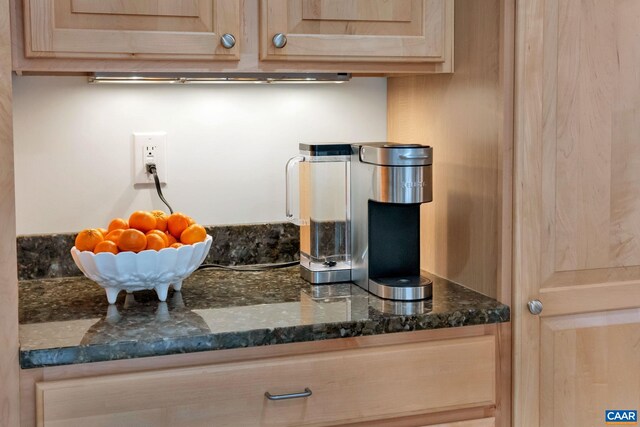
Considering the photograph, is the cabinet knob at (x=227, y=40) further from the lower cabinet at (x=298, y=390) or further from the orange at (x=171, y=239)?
the lower cabinet at (x=298, y=390)

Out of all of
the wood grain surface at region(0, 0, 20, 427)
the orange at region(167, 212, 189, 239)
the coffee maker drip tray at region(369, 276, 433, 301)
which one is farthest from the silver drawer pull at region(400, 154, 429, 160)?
the wood grain surface at region(0, 0, 20, 427)

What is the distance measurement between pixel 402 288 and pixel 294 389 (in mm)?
335

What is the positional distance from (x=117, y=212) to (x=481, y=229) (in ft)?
2.81

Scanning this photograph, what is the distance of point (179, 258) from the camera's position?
182 centimetres

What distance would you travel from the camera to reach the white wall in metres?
2.04

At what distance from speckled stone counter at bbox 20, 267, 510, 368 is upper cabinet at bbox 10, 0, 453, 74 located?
48cm

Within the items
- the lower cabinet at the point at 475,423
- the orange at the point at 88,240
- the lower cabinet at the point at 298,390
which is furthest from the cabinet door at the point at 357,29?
the lower cabinet at the point at 475,423

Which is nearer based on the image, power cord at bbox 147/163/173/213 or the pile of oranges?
the pile of oranges

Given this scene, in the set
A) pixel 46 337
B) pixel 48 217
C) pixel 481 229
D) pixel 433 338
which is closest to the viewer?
pixel 46 337

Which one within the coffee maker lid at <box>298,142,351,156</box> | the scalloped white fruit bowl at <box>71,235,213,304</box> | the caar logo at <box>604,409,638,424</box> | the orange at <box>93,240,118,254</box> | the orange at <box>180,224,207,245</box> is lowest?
the caar logo at <box>604,409,638,424</box>

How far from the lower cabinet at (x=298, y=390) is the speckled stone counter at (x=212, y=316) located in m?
0.04

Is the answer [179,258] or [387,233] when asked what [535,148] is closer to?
[387,233]

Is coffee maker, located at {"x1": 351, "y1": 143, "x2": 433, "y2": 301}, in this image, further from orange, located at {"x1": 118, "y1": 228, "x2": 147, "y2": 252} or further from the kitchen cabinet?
orange, located at {"x1": 118, "y1": 228, "x2": 147, "y2": 252}

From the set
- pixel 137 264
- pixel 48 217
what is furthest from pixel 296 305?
pixel 48 217
